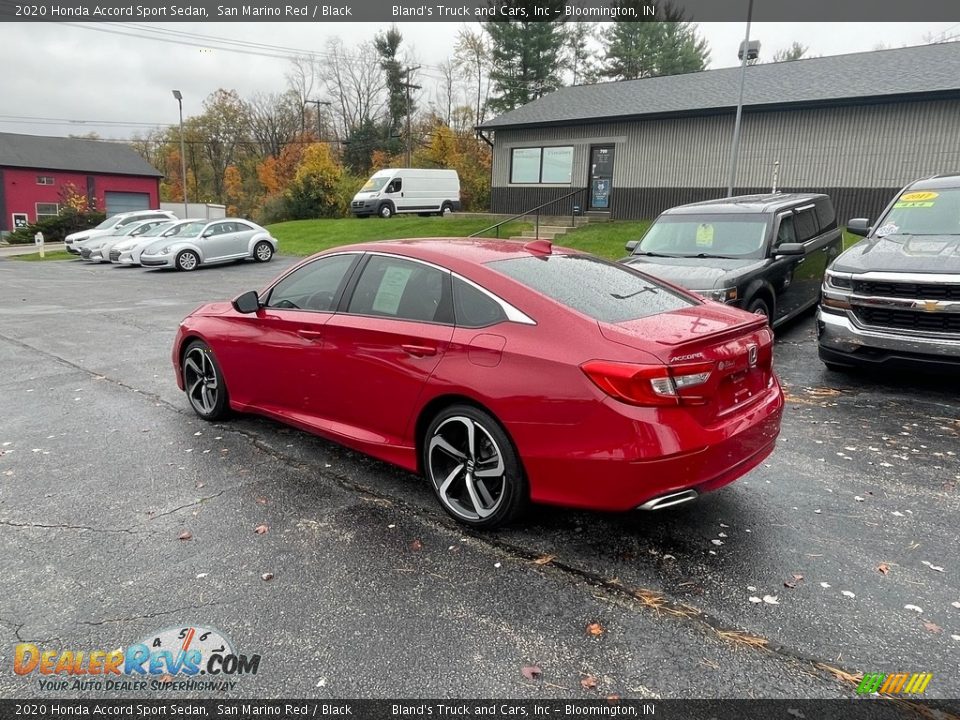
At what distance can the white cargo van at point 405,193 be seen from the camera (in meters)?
30.0

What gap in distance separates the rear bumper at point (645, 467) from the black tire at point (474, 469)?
0.12 metres

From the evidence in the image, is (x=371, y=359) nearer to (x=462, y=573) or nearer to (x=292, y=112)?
(x=462, y=573)

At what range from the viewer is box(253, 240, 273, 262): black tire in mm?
21484

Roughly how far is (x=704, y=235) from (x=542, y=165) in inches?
664

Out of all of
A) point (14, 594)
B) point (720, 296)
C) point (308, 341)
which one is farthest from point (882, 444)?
point (14, 594)

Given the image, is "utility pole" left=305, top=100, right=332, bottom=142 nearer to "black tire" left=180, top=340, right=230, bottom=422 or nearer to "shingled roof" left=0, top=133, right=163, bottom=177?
"shingled roof" left=0, top=133, right=163, bottom=177

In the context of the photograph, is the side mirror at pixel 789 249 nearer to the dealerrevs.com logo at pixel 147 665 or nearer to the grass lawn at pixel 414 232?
the dealerrevs.com logo at pixel 147 665

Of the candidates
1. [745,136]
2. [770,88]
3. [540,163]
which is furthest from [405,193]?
[770,88]

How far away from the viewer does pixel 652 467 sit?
117 inches

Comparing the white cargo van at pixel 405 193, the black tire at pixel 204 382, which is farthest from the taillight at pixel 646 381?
the white cargo van at pixel 405 193

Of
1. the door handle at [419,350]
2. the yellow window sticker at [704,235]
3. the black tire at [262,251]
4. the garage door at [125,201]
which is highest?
the garage door at [125,201]

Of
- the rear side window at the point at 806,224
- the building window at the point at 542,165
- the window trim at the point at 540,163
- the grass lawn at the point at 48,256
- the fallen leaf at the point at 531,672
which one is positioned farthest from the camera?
the grass lawn at the point at 48,256

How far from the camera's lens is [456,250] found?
4.02 m

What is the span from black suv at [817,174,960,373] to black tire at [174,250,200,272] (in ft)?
61.3
